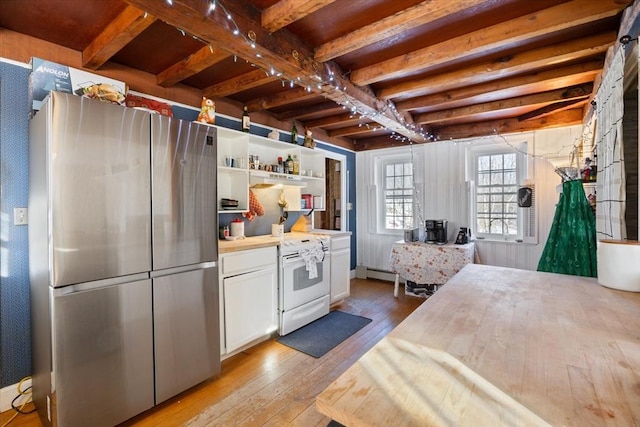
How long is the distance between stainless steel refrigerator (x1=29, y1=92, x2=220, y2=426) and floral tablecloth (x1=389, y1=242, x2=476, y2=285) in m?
2.71

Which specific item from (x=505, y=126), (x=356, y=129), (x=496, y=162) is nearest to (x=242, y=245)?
(x=356, y=129)

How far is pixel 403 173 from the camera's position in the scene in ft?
16.0

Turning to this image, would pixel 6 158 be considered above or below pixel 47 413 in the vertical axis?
above

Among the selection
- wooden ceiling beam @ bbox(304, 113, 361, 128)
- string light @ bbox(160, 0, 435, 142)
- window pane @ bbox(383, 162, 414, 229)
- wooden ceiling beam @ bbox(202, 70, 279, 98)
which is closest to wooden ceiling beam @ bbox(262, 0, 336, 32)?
string light @ bbox(160, 0, 435, 142)

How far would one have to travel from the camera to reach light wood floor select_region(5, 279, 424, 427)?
1.86 meters

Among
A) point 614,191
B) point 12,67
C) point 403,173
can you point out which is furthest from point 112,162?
point 403,173

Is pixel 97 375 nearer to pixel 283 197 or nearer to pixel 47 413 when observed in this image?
pixel 47 413

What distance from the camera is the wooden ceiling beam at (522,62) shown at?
2.02 metres

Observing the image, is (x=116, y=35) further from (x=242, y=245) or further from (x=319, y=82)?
(x=242, y=245)

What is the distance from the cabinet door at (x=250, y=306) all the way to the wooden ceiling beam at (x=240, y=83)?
1640 millimetres

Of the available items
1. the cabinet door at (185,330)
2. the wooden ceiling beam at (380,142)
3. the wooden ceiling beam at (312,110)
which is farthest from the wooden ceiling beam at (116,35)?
the wooden ceiling beam at (380,142)

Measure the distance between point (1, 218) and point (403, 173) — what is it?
4529mm

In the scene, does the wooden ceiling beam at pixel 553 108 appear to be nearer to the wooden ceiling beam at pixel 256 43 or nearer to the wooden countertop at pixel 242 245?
the wooden ceiling beam at pixel 256 43

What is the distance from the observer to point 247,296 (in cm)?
264
